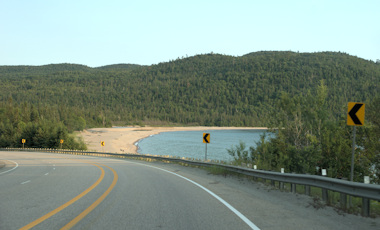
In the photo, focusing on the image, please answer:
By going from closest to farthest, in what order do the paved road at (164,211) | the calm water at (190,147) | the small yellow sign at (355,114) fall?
1. the paved road at (164,211)
2. the small yellow sign at (355,114)
3. the calm water at (190,147)

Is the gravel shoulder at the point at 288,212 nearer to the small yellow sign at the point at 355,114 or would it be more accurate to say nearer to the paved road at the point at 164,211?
the paved road at the point at 164,211

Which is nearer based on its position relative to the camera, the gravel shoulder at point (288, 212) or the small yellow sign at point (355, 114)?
the gravel shoulder at point (288, 212)

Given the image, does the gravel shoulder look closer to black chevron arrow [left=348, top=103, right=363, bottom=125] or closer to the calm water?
black chevron arrow [left=348, top=103, right=363, bottom=125]

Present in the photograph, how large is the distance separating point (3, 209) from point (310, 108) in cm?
2006

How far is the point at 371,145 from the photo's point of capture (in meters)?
18.8

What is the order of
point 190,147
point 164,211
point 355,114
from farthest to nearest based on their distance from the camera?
1. point 190,147
2. point 355,114
3. point 164,211

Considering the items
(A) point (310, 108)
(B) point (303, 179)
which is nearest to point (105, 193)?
(B) point (303, 179)

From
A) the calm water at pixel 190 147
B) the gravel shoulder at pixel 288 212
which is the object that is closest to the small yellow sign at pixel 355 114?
the gravel shoulder at pixel 288 212

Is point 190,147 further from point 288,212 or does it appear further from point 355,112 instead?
point 288,212

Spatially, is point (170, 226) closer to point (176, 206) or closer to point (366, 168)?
point (176, 206)

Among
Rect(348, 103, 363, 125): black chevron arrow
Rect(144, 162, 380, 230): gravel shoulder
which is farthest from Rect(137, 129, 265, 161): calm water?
Rect(348, 103, 363, 125): black chevron arrow

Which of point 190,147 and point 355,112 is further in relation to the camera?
point 190,147

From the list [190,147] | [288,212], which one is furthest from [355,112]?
[190,147]

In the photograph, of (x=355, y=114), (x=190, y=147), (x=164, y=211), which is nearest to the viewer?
(x=164, y=211)
